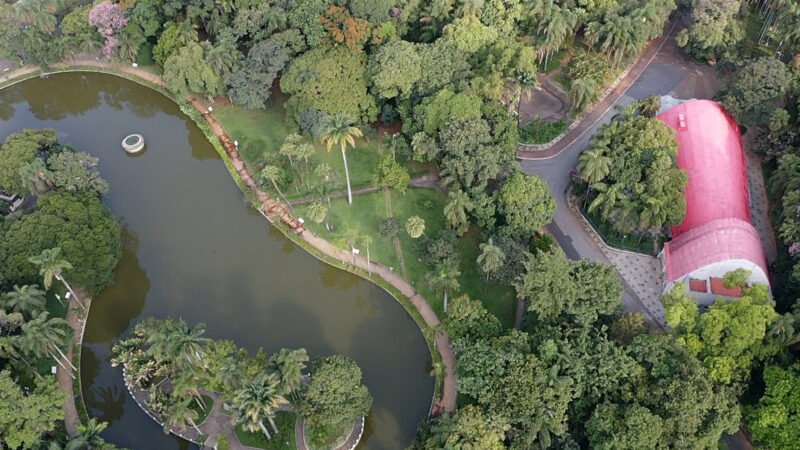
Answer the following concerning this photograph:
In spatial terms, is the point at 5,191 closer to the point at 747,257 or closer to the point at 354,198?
the point at 354,198

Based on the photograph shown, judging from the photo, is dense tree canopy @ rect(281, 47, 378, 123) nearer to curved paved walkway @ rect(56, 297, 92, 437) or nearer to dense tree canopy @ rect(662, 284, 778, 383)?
curved paved walkway @ rect(56, 297, 92, 437)

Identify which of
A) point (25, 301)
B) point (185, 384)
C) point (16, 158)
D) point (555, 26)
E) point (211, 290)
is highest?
point (555, 26)

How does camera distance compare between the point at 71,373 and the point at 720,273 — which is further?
the point at 71,373

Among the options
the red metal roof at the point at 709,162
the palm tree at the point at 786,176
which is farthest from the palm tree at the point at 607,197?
the palm tree at the point at 786,176

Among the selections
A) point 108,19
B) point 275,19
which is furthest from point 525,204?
point 108,19

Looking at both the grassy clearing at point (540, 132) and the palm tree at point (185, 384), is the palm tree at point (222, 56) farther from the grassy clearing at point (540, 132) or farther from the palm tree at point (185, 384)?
the palm tree at point (185, 384)

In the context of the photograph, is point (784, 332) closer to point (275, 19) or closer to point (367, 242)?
Result: point (367, 242)

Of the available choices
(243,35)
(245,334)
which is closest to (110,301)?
(245,334)
